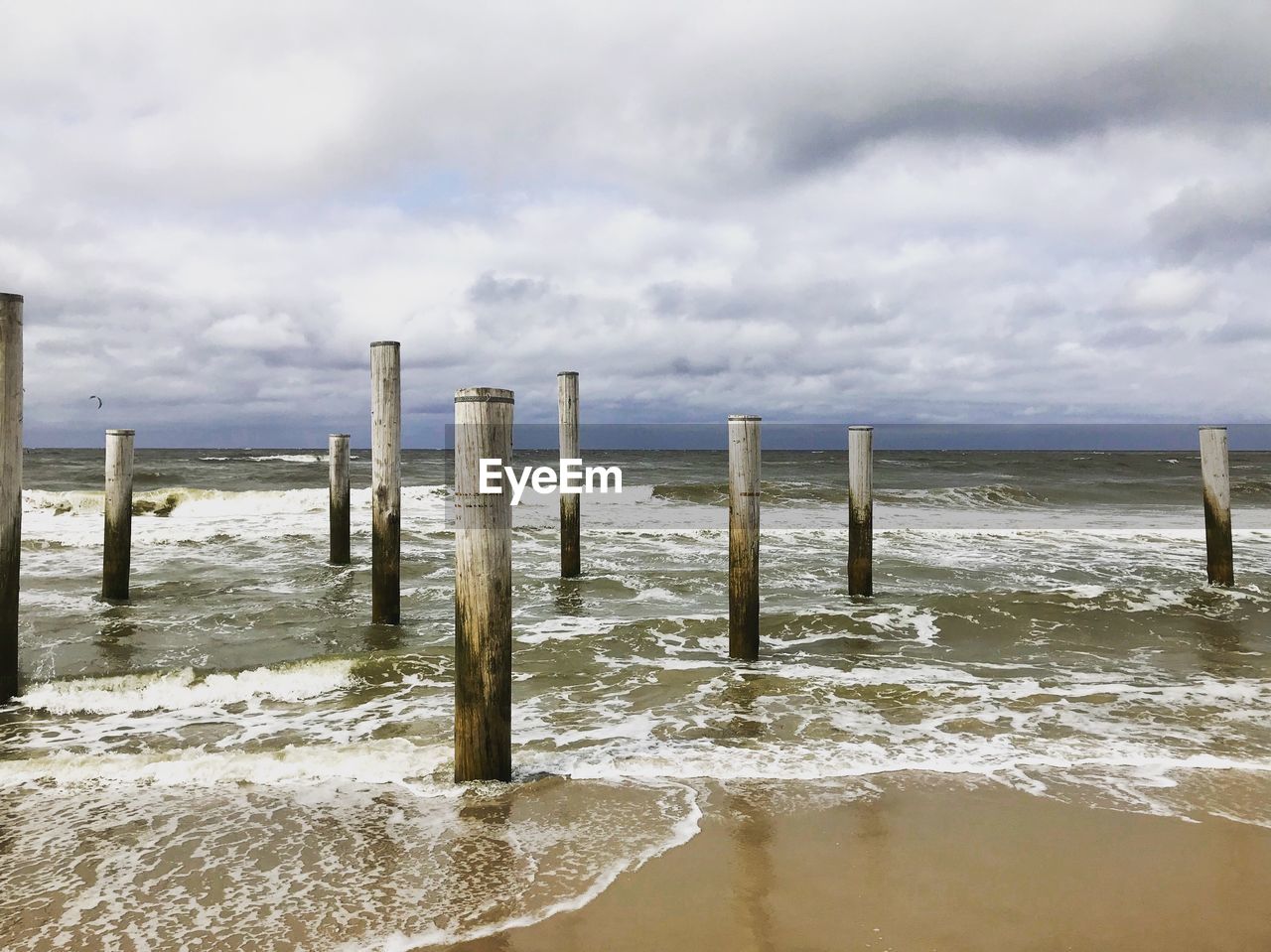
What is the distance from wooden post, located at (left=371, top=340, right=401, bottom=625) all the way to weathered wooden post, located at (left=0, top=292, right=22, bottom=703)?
3.11 m

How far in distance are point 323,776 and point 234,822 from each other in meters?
0.66

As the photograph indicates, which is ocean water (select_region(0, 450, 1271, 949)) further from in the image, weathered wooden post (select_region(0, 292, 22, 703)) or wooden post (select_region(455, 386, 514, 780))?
weathered wooden post (select_region(0, 292, 22, 703))

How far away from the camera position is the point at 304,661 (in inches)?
293

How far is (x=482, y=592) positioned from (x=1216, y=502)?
34.5 ft

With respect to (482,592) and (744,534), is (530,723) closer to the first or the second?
(482,592)

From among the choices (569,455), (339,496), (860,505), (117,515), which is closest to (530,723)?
(860,505)

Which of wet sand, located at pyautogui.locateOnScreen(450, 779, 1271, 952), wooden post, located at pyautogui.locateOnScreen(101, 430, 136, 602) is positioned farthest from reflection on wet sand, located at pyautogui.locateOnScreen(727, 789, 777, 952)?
wooden post, located at pyautogui.locateOnScreen(101, 430, 136, 602)

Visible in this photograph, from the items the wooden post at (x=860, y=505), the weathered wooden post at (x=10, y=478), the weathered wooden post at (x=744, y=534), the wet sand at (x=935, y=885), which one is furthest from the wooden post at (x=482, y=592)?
the wooden post at (x=860, y=505)

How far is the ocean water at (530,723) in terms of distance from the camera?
11.6ft

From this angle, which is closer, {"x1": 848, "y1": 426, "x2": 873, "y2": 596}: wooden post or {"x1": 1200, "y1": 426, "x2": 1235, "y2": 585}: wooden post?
{"x1": 848, "y1": 426, "x2": 873, "y2": 596}: wooden post

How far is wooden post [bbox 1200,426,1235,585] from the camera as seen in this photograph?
1074 centimetres

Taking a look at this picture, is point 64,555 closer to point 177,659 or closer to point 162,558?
point 162,558

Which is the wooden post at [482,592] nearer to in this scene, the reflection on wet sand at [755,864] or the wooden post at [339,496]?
the reflection on wet sand at [755,864]

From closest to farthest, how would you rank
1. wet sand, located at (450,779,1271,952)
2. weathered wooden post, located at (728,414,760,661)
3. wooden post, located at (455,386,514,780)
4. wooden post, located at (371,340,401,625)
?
wet sand, located at (450,779,1271,952), wooden post, located at (455,386,514,780), weathered wooden post, located at (728,414,760,661), wooden post, located at (371,340,401,625)
